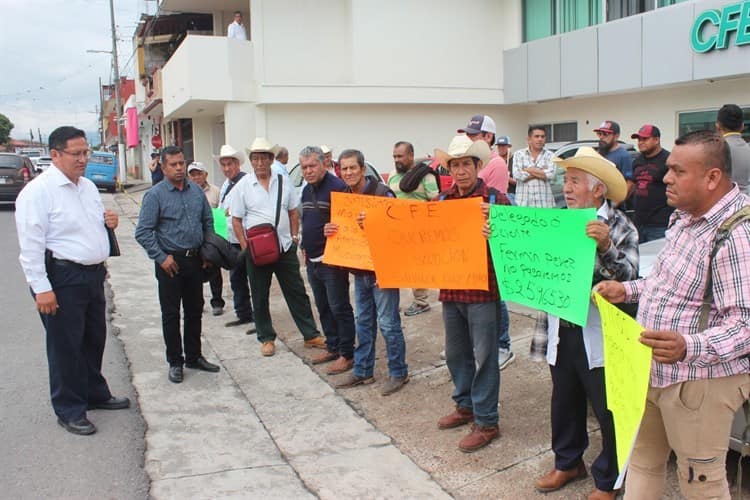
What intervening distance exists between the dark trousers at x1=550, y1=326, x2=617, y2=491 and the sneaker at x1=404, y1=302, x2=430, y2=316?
13.3 feet

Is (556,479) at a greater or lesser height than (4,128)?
lesser

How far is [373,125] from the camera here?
1805 cm

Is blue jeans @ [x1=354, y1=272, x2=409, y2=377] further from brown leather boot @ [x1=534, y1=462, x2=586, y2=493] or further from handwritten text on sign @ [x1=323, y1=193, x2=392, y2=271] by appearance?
brown leather boot @ [x1=534, y1=462, x2=586, y2=493]

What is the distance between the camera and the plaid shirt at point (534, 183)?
24.4 ft

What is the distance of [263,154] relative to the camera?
656cm

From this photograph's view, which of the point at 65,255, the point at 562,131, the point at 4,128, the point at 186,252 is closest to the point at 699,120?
the point at 562,131

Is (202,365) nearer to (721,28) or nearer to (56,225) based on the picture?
(56,225)

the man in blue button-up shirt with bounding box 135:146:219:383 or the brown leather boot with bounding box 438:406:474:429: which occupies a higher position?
the man in blue button-up shirt with bounding box 135:146:219:383

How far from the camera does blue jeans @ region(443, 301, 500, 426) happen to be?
433 centimetres

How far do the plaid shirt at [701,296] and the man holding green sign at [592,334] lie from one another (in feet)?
1.75

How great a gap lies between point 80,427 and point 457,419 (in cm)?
275

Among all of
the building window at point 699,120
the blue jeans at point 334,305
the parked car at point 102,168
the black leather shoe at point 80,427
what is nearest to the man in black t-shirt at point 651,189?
the blue jeans at point 334,305

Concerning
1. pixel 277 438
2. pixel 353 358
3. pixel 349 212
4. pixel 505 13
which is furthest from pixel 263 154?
pixel 505 13

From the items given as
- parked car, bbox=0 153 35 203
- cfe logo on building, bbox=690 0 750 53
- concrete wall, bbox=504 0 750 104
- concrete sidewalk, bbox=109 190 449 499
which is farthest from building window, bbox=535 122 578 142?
parked car, bbox=0 153 35 203
